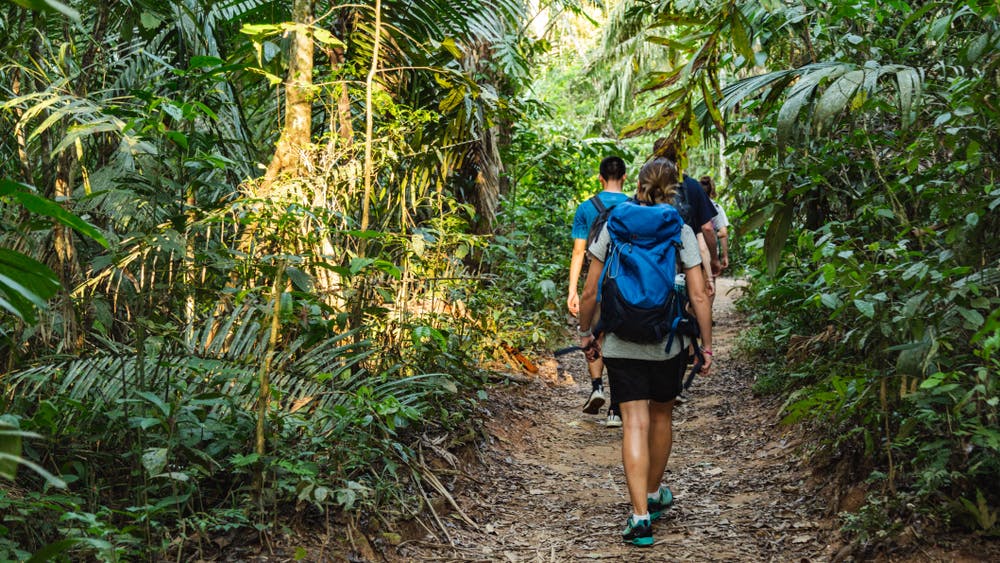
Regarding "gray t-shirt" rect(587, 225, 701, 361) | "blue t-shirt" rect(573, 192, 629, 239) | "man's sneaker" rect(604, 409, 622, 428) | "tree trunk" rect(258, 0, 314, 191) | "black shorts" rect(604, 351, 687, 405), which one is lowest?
"man's sneaker" rect(604, 409, 622, 428)

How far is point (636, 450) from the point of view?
4.09 meters

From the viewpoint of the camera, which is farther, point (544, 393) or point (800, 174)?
point (544, 393)

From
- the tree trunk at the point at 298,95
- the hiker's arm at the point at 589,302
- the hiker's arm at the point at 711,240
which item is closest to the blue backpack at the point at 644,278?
the hiker's arm at the point at 589,302

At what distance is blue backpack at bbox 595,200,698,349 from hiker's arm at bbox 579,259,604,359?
0.43 feet

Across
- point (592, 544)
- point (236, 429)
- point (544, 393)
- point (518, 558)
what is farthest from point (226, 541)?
point (544, 393)

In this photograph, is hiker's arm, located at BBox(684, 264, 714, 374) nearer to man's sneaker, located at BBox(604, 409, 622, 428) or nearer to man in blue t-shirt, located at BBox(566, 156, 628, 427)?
man in blue t-shirt, located at BBox(566, 156, 628, 427)

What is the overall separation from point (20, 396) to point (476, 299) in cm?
387

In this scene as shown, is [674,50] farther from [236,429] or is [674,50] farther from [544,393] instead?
[544,393]

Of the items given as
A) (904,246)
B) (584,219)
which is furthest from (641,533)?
(584,219)

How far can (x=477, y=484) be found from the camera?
498 cm

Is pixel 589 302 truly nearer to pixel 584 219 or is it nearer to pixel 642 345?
pixel 642 345

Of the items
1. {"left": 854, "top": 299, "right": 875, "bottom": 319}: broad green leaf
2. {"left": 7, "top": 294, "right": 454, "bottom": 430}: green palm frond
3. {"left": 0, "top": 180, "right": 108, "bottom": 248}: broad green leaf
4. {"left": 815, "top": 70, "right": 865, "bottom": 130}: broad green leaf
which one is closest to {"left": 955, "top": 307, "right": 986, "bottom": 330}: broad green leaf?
{"left": 854, "top": 299, "right": 875, "bottom": 319}: broad green leaf

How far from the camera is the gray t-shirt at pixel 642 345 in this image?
409 centimetres

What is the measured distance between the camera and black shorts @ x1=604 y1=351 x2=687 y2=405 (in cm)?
413
